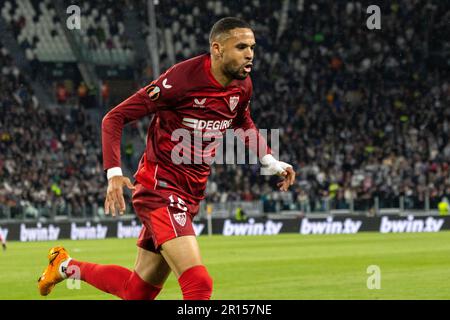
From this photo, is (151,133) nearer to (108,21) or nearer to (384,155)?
(384,155)

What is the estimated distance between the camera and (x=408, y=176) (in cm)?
3597

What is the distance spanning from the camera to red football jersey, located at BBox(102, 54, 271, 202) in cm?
804

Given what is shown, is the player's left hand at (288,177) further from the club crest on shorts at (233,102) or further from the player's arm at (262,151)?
the club crest on shorts at (233,102)

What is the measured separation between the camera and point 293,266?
1892cm

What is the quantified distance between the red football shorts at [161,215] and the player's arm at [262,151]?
2.73ft

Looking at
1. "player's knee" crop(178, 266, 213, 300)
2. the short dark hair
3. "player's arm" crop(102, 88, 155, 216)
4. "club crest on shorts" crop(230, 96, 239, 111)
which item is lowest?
"player's knee" crop(178, 266, 213, 300)

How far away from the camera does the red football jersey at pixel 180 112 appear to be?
8039 mm

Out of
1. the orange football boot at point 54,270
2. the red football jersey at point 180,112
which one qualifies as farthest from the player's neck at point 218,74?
the orange football boot at point 54,270

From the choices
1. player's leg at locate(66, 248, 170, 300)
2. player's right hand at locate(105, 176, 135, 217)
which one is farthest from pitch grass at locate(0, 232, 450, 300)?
player's right hand at locate(105, 176, 135, 217)

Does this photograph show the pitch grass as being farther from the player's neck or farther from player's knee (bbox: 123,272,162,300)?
the player's neck

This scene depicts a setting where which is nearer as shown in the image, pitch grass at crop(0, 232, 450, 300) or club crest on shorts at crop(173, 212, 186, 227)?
club crest on shorts at crop(173, 212, 186, 227)

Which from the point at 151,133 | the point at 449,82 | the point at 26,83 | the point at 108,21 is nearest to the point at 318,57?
the point at 449,82

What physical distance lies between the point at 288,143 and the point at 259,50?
6.38 metres

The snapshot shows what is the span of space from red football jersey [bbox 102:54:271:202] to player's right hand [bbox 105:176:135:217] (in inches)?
20.5
